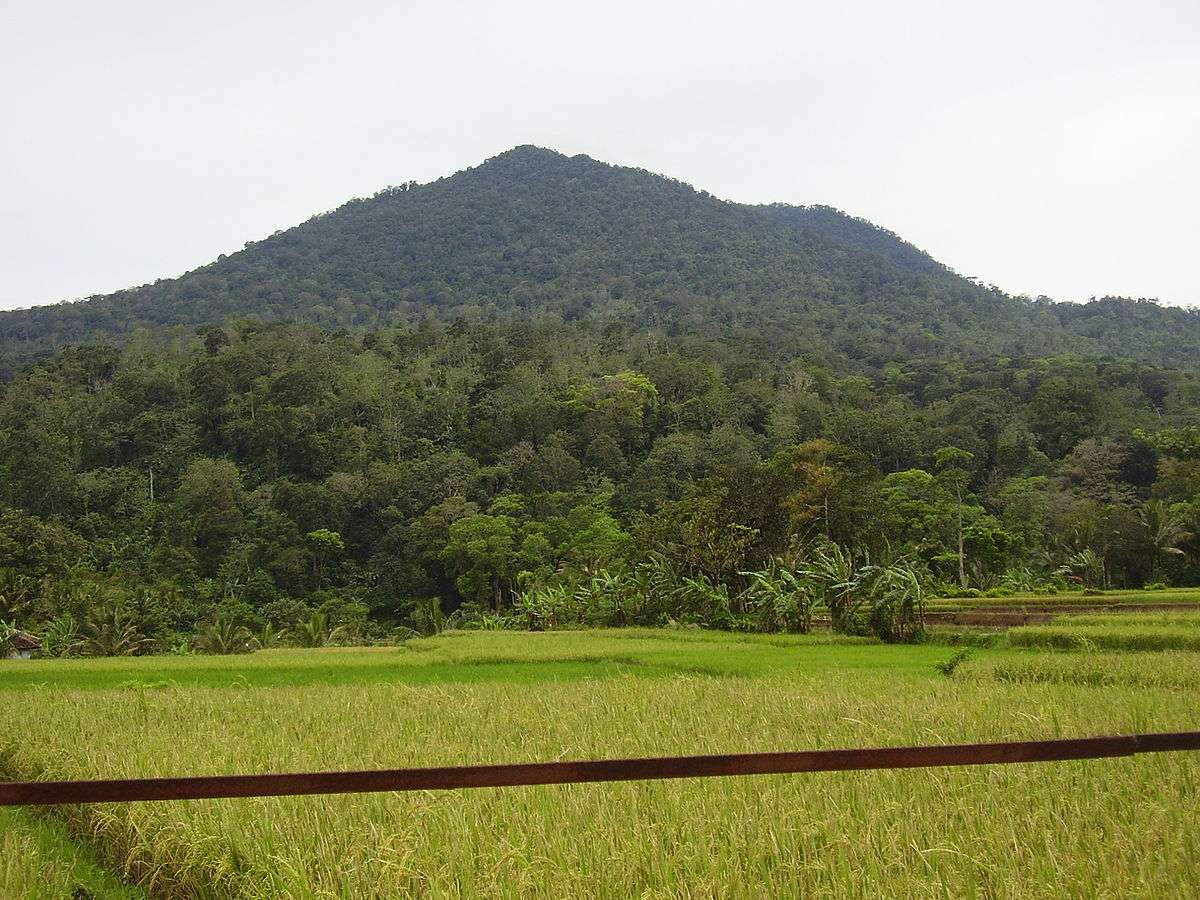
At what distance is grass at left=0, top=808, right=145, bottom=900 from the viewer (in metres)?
4.07

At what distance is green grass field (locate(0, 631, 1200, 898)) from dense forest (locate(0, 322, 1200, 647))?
10.1m

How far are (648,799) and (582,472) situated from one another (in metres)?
40.0

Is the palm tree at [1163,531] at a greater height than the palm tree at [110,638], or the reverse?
the palm tree at [1163,531]

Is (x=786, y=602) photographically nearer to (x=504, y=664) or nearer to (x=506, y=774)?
(x=504, y=664)

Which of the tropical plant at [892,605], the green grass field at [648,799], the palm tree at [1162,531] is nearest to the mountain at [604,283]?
the palm tree at [1162,531]

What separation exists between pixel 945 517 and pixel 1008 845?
29321 millimetres

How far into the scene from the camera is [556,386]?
52.1m

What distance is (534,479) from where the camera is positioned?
42.4 meters

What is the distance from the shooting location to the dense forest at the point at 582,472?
23250 mm

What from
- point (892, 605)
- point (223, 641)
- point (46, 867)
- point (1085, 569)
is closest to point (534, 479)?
point (223, 641)

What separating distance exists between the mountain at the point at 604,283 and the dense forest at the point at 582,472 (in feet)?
3.93

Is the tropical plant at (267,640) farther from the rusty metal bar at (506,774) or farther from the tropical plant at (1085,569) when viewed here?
the rusty metal bar at (506,774)

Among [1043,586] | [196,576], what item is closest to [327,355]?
[196,576]

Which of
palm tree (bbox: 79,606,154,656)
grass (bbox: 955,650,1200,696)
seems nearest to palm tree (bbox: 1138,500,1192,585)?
grass (bbox: 955,650,1200,696)
